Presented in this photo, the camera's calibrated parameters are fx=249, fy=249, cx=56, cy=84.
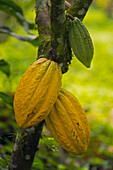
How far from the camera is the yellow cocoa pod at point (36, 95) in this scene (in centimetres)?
79

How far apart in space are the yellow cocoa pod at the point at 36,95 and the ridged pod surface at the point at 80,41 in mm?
132

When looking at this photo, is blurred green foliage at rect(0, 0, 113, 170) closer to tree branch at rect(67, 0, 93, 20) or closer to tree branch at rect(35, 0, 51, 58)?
tree branch at rect(35, 0, 51, 58)

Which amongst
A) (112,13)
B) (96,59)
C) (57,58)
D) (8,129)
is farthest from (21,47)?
(112,13)

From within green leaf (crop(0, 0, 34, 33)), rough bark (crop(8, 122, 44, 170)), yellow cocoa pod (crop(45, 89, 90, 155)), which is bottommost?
rough bark (crop(8, 122, 44, 170))

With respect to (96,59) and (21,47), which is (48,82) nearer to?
(21,47)

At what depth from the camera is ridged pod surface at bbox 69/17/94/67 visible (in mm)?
864

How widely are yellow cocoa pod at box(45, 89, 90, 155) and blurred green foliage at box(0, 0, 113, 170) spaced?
147 millimetres

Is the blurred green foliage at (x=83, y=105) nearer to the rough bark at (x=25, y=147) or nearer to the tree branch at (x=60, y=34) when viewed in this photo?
the rough bark at (x=25, y=147)

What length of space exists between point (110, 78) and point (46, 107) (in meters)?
3.92

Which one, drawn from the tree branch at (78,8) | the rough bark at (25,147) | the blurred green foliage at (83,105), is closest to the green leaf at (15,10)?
the blurred green foliage at (83,105)

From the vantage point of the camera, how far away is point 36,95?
0.79 meters

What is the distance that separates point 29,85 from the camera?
80cm

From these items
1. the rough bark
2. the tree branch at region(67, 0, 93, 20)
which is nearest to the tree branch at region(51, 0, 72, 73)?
the tree branch at region(67, 0, 93, 20)

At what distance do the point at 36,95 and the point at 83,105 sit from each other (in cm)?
243
